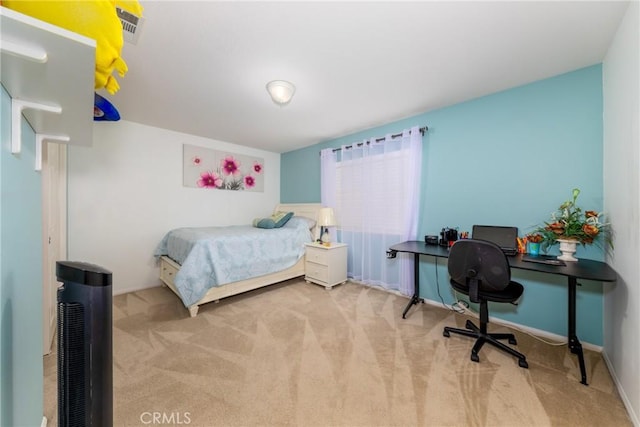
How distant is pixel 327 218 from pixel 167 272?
7.25 ft

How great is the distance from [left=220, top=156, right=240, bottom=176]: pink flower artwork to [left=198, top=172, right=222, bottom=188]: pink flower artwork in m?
0.16

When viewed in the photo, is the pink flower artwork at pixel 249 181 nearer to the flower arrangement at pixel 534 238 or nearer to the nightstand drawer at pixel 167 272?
the nightstand drawer at pixel 167 272

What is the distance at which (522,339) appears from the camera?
2.10 m

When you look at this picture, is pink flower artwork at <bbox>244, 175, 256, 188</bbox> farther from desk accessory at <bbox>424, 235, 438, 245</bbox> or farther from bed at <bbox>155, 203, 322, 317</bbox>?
desk accessory at <bbox>424, 235, 438, 245</bbox>

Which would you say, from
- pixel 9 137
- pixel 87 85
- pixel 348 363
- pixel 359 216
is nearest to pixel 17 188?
pixel 9 137

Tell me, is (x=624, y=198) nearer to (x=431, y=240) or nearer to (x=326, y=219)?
(x=431, y=240)

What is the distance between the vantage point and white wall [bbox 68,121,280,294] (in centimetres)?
288

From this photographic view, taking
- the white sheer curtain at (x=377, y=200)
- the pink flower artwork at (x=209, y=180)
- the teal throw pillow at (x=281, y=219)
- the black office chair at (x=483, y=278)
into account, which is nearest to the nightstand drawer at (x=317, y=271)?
the white sheer curtain at (x=377, y=200)

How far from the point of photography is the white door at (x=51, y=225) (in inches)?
72.7

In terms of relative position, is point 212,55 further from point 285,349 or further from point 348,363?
point 348,363

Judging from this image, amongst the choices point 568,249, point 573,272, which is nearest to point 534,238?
point 568,249

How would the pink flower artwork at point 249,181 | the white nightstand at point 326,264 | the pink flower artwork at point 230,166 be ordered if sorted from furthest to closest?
1. the pink flower artwork at point 249,181
2. the pink flower artwork at point 230,166
3. the white nightstand at point 326,264

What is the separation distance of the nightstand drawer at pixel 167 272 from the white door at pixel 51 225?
95 cm

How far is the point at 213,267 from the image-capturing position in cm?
258
